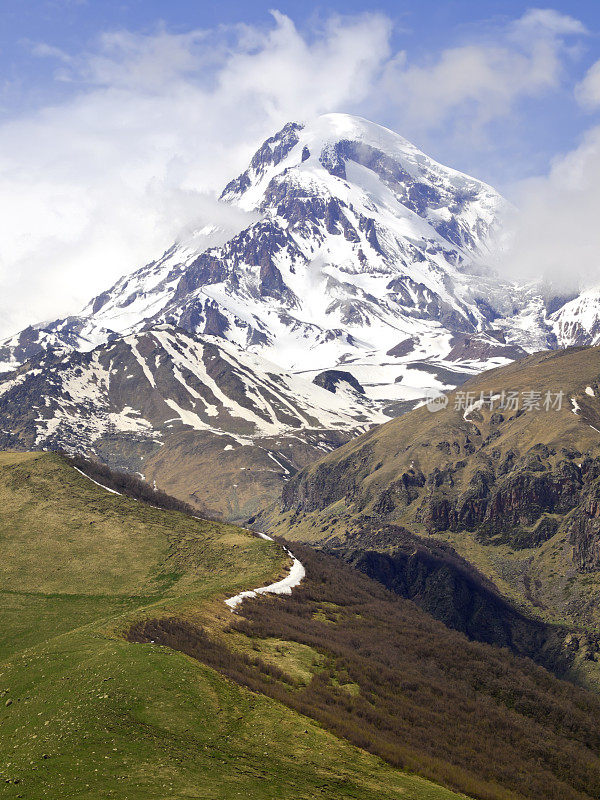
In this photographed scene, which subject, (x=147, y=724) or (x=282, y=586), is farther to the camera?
(x=282, y=586)

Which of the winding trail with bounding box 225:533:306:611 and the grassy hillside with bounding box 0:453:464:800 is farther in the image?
the winding trail with bounding box 225:533:306:611

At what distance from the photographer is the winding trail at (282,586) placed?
342 ft

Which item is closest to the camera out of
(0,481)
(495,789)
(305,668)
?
(495,789)

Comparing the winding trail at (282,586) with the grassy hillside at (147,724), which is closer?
the grassy hillside at (147,724)

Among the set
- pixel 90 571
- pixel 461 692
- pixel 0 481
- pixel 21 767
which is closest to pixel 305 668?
pixel 461 692

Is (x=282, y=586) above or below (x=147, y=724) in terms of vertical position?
below

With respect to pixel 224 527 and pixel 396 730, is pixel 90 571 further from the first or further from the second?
pixel 396 730

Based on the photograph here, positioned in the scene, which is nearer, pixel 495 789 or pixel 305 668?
pixel 495 789

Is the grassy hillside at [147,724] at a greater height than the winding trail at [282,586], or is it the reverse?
the grassy hillside at [147,724]

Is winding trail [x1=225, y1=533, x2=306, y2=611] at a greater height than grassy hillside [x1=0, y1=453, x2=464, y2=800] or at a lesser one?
lesser

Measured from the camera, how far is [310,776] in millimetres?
45219

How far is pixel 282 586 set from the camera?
124062 millimetres

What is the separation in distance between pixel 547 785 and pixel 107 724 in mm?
45250

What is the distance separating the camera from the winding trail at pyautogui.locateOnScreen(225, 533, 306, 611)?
342 ft
